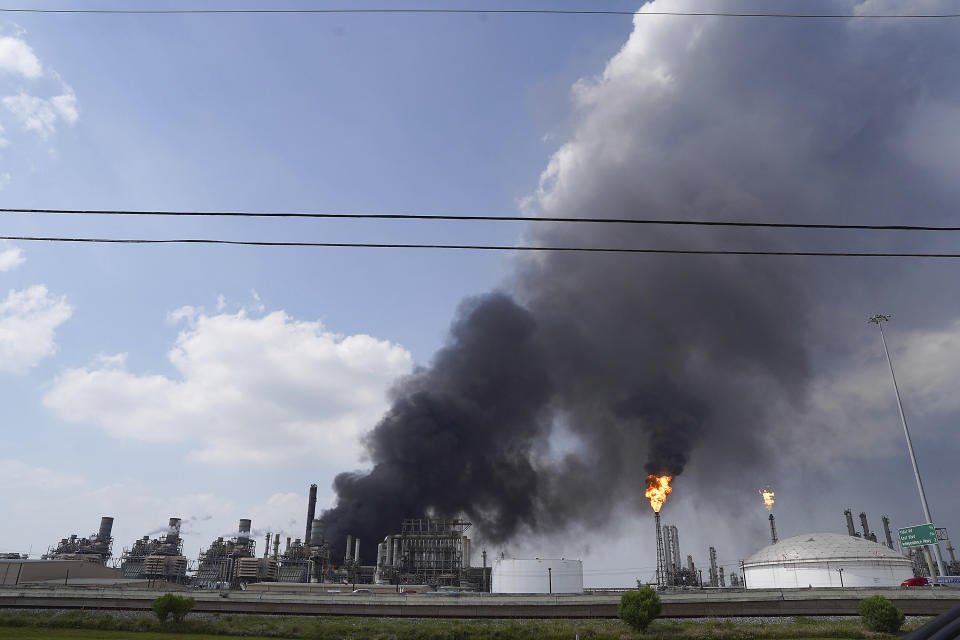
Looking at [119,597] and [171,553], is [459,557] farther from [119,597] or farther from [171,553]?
[119,597]

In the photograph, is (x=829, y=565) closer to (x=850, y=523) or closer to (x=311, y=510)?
(x=850, y=523)

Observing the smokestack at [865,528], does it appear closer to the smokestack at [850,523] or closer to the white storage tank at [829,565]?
the smokestack at [850,523]

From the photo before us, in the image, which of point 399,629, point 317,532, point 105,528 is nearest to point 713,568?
point 317,532

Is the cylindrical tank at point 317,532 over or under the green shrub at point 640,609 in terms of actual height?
over

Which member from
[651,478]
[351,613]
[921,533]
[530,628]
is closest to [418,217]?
[530,628]

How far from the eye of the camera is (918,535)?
5538 centimetres

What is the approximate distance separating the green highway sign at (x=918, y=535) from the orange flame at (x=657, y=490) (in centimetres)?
2313

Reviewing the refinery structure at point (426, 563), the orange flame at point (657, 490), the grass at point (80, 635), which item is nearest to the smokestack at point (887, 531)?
the refinery structure at point (426, 563)

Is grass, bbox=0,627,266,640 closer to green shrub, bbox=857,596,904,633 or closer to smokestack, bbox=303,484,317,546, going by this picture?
green shrub, bbox=857,596,904,633

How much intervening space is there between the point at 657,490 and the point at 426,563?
4581 cm

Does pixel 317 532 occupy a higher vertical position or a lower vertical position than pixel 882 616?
higher

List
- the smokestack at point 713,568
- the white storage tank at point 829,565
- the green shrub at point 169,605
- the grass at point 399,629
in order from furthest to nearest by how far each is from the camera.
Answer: the smokestack at point 713,568, the white storage tank at point 829,565, the green shrub at point 169,605, the grass at point 399,629

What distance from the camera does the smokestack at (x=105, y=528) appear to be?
381 ft

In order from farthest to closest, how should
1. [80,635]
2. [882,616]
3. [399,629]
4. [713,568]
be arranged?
[713,568] < [399,629] < [80,635] < [882,616]
